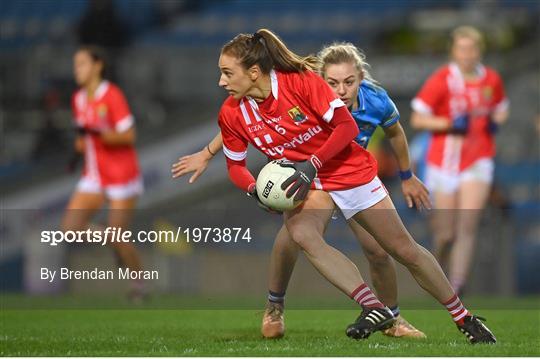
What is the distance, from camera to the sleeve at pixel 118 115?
1302cm

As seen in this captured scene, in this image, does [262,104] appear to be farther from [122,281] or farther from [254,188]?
[122,281]

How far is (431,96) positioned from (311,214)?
5.11 m

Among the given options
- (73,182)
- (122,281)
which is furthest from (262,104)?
(73,182)

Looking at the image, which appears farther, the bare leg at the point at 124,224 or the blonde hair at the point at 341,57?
the bare leg at the point at 124,224

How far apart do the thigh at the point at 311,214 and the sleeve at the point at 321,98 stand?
481 mm

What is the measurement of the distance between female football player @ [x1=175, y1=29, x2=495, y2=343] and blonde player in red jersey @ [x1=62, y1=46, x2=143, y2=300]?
526 centimetres

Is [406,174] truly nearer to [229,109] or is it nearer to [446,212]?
[229,109]

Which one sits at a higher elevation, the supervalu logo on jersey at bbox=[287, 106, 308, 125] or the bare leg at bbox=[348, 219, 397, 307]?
the supervalu logo on jersey at bbox=[287, 106, 308, 125]

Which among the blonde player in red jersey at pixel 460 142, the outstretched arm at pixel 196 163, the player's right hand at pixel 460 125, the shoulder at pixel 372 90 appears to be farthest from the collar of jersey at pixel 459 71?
the outstretched arm at pixel 196 163

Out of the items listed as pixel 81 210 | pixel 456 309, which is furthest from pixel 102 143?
pixel 456 309

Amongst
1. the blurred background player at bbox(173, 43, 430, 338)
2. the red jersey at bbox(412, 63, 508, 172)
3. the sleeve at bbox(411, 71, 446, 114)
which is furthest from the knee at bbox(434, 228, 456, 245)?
the blurred background player at bbox(173, 43, 430, 338)

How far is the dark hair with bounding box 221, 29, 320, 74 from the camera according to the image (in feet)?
25.0

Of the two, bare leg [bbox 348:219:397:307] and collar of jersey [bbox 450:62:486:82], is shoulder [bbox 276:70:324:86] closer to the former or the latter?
bare leg [bbox 348:219:397:307]

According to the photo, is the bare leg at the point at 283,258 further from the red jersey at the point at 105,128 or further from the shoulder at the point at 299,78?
the red jersey at the point at 105,128
